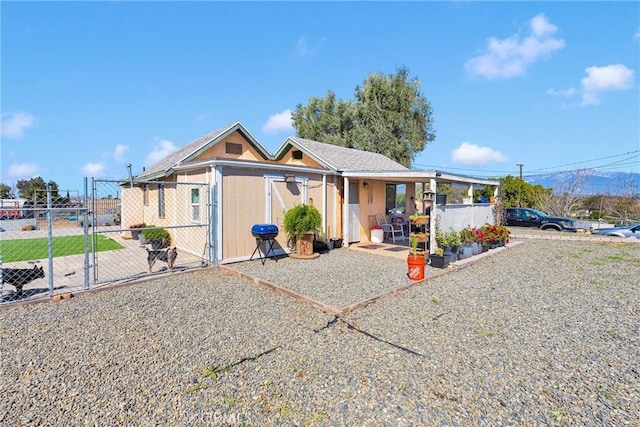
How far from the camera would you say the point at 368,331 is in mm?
4234

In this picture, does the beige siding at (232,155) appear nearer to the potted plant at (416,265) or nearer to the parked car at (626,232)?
the potted plant at (416,265)

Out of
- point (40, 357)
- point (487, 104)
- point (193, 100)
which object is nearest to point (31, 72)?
point (193, 100)

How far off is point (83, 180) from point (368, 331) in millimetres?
5423

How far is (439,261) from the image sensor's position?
7.99m

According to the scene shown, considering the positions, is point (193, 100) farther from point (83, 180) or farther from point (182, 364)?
point (182, 364)

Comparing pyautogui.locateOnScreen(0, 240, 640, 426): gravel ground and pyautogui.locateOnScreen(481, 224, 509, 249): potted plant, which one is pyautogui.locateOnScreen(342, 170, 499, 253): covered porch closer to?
pyautogui.locateOnScreen(481, 224, 509, 249): potted plant

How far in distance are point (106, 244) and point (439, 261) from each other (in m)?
12.1

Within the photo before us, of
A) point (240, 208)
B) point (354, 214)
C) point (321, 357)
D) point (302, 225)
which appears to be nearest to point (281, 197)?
point (302, 225)

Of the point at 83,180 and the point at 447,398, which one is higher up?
the point at 83,180

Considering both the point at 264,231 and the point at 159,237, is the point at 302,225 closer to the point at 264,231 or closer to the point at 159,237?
the point at 264,231

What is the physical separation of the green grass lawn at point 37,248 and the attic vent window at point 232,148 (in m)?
6.02

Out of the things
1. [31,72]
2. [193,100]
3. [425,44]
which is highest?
[425,44]

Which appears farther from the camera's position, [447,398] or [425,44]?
[425,44]

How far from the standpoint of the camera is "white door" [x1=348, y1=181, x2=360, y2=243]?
11320 mm
